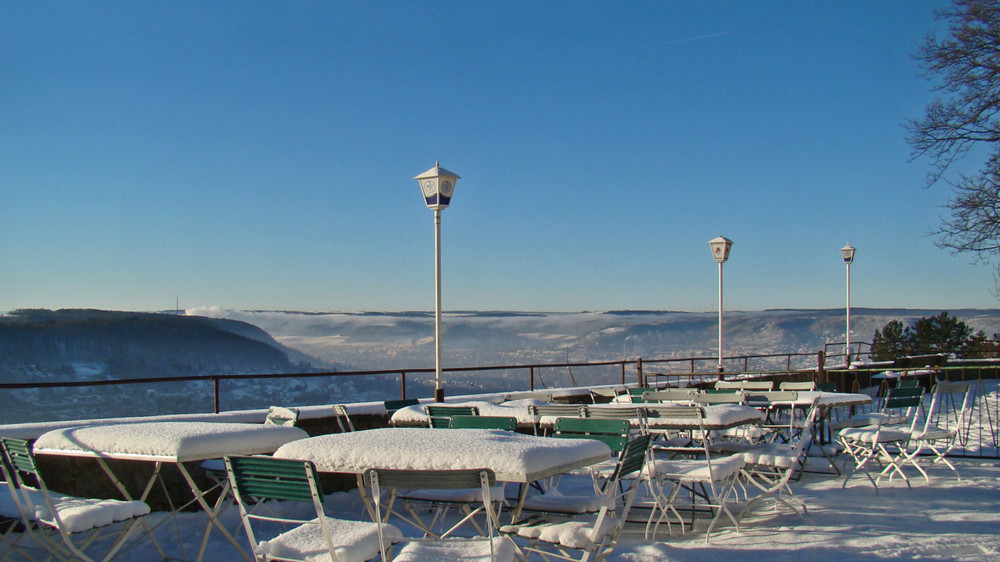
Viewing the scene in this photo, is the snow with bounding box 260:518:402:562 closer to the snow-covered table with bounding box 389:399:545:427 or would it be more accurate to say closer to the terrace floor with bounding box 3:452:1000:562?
the terrace floor with bounding box 3:452:1000:562

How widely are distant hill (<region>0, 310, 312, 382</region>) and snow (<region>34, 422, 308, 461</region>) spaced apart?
35550 millimetres

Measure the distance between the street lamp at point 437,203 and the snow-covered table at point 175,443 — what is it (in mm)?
4376

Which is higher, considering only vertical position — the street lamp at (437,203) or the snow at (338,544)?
the street lamp at (437,203)

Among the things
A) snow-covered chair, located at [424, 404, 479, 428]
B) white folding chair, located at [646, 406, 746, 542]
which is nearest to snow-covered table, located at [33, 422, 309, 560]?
snow-covered chair, located at [424, 404, 479, 428]

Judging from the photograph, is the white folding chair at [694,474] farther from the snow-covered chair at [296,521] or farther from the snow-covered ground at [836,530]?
the snow-covered chair at [296,521]

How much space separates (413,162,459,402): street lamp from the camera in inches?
343

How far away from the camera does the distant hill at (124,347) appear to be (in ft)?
134

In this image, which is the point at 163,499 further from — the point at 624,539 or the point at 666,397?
the point at 666,397

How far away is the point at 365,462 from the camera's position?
10.9ft

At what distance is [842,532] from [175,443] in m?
3.83

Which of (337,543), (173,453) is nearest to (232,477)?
(337,543)

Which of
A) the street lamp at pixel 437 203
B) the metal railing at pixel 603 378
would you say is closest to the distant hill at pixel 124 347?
the metal railing at pixel 603 378

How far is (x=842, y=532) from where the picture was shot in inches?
199

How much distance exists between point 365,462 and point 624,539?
223 cm
